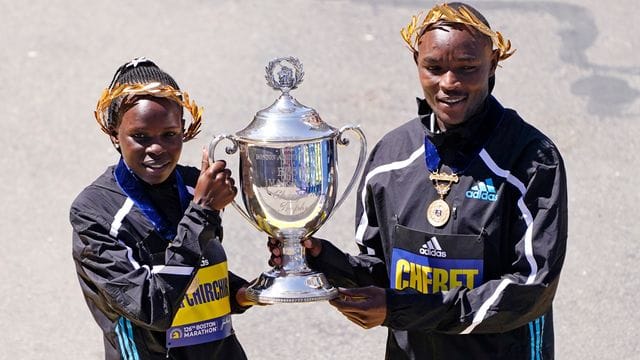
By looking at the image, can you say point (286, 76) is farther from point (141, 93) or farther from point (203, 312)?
point (203, 312)

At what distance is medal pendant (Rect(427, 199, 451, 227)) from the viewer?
3.95m

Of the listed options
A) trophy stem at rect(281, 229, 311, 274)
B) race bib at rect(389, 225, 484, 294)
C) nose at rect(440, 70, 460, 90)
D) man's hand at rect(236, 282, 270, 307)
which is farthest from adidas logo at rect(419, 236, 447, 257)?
man's hand at rect(236, 282, 270, 307)

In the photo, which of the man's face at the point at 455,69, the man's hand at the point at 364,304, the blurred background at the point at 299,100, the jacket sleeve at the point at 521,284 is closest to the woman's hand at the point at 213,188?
the man's hand at the point at 364,304

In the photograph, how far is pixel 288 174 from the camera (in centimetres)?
384

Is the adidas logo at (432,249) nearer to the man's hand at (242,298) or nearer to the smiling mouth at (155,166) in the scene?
the man's hand at (242,298)

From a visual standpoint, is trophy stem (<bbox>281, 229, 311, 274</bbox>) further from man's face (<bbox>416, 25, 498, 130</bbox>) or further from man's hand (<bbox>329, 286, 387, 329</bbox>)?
man's face (<bbox>416, 25, 498, 130</bbox>)

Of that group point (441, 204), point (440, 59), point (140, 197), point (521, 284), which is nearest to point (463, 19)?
point (440, 59)

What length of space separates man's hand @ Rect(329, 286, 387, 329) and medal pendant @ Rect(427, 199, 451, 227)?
305 mm

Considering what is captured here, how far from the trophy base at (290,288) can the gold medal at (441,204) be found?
42 centimetres

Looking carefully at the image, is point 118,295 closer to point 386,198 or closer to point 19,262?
point 386,198

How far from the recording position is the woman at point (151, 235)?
3.74 meters

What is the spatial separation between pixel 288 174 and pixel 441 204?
54 centimetres

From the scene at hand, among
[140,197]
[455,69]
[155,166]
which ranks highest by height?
[455,69]

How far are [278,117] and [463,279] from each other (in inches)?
32.6
